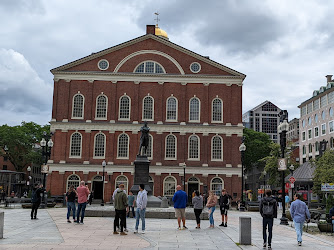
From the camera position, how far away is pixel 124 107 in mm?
47500

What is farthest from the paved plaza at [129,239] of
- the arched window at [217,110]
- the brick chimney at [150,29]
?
the brick chimney at [150,29]

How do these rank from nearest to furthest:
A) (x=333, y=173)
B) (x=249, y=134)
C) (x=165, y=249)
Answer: (x=165, y=249) < (x=333, y=173) < (x=249, y=134)

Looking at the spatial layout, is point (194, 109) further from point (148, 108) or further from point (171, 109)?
point (148, 108)

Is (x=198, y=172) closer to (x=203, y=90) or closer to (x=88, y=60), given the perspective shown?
(x=203, y=90)

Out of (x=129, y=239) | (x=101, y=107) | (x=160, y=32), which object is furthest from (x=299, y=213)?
(x=160, y=32)

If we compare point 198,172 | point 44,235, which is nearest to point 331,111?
point 198,172

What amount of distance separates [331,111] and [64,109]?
42155 millimetres

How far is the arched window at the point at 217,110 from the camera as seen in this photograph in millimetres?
47500

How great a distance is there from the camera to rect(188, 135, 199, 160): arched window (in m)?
46.6

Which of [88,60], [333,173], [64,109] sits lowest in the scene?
[333,173]

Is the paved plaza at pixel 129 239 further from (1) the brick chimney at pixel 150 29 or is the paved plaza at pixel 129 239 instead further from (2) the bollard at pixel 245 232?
(1) the brick chimney at pixel 150 29

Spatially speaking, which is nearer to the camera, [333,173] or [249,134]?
[333,173]

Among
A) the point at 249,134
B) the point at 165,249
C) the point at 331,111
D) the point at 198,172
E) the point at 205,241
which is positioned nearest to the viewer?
the point at 165,249

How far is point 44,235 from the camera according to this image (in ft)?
45.9
